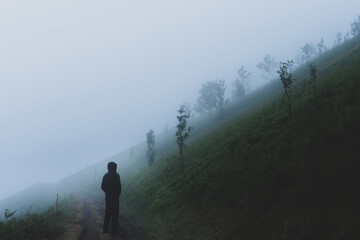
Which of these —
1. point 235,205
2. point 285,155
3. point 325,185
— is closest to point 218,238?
point 235,205

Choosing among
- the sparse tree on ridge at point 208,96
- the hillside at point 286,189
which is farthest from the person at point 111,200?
the sparse tree on ridge at point 208,96

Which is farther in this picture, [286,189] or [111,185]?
[111,185]

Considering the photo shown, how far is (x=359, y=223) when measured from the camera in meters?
4.62

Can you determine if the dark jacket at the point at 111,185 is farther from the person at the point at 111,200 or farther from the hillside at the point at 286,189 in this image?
the hillside at the point at 286,189

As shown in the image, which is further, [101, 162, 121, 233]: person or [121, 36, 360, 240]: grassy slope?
[101, 162, 121, 233]: person

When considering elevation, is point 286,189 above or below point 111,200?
below

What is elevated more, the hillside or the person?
the person

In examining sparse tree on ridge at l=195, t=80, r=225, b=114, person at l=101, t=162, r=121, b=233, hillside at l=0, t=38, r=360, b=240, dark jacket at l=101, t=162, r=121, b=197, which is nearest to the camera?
hillside at l=0, t=38, r=360, b=240

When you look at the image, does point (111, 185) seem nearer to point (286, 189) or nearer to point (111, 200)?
point (111, 200)

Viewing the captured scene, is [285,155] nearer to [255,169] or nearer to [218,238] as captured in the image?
[255,169]

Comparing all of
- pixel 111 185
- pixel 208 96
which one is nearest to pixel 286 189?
pixel 111 185

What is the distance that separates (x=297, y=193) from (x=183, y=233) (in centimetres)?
480

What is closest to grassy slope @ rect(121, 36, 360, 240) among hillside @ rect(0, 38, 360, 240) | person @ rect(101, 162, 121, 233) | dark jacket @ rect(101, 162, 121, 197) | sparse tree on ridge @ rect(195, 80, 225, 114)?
hillside @ rect(0, 38, 360, 240)

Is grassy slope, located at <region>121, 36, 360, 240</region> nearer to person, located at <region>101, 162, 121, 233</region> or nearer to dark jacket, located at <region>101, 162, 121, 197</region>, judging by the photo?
person, located at <region>101, 162, 121, 233</region>
